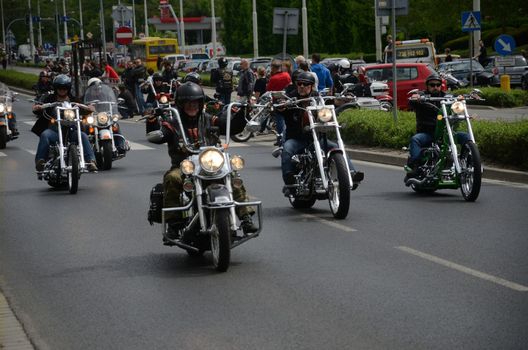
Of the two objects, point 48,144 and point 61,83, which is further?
point 61,83

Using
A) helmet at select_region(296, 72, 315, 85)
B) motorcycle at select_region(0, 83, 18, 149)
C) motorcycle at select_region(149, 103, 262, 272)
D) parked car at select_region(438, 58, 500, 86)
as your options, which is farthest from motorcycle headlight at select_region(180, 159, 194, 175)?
parked car at select_region(438, 58, 500, 86)

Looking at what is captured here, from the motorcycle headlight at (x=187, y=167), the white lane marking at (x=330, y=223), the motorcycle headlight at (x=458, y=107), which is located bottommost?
the white lane marking at (x=330, y=223)

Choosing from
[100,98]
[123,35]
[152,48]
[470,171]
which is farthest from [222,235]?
[152,48]

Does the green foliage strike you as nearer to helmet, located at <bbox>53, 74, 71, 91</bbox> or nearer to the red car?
the red car

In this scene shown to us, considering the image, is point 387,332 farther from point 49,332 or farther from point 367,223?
point 367,223

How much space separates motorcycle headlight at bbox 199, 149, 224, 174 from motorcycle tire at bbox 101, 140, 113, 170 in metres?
11.5

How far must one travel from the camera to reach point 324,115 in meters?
13.4

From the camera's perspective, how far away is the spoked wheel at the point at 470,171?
14.3 m

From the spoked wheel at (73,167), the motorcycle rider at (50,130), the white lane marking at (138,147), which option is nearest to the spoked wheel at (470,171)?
the spoked wheel at (73,167)

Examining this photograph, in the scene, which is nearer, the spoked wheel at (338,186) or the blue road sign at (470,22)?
the spoked wheel at (338,186)

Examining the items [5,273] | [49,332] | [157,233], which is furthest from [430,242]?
[49,332]

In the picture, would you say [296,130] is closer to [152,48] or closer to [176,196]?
[176,196]

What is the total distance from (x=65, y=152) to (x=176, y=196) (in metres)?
7.42

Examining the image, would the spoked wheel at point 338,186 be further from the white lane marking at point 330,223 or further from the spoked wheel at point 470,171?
the spoked wheel at point 470,171
